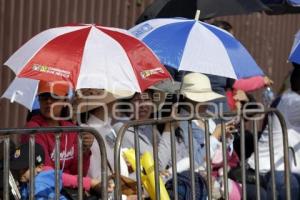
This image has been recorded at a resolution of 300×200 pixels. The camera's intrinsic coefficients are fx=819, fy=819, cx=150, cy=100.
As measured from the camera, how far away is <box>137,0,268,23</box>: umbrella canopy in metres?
7.26

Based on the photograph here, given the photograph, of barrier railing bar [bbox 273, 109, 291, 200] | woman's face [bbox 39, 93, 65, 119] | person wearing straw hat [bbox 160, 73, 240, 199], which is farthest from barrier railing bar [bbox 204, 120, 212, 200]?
woman's face [bbox 39, 93, 65, 119]

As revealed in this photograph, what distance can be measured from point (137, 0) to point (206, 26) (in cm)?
350

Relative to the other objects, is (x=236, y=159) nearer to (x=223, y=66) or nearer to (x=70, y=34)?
(x=223, y=66)

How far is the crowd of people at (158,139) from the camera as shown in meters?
5.60

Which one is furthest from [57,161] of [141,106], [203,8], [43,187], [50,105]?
[203,8]

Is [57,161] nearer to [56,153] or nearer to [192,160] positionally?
[56,153]

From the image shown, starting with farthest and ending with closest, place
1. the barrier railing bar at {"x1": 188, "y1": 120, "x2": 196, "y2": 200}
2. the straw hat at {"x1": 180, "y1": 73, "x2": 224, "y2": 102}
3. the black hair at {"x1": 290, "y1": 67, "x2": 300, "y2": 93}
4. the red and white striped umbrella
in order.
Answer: the black hair at {"x1": 290, "y1": 67, "x2": 300, "y2": 93}, the straw hat at {"x1": 180, "y1": 73, "x2": 224, "y2": 102}, the barrier railing bar at {"x1": 188, "y1": 120, "x2": 196, "y2": 200}, the red and white striped umbrella

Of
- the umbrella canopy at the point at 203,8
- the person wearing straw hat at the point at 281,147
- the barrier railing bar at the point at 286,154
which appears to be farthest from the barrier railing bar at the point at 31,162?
the umbrella canopy at the point at 203,8

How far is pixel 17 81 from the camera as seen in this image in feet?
20.5

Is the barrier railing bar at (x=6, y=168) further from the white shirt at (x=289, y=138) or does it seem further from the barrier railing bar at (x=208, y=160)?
the white shirt at (x=289, y=138)

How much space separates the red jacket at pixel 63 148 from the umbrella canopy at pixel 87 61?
0.21 m

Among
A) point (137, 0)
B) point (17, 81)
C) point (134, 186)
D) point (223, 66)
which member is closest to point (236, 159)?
point (223, 66)

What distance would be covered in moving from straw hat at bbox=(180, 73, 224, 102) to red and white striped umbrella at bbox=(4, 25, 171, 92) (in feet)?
3.36

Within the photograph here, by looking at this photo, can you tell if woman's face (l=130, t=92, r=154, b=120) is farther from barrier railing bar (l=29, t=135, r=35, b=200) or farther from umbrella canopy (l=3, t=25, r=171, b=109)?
barrier railing bar (l=29, t=135, r=35, b=200)
